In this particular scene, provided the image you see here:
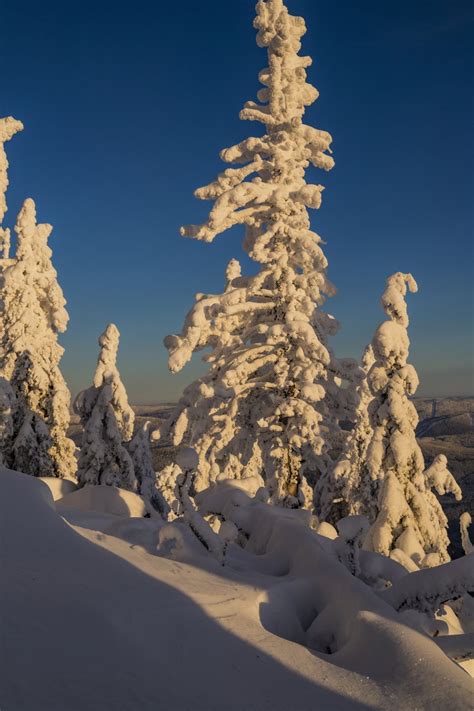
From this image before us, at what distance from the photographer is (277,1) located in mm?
16891

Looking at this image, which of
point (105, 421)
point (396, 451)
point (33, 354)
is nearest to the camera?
point (396, 451)

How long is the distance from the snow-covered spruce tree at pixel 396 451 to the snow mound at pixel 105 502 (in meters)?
5.85

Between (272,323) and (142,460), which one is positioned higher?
(272,323)

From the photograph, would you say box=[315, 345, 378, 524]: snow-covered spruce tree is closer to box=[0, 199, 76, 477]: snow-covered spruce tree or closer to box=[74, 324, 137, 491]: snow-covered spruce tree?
box=[74, 324, 137, 491]: snow-covered spruce tree

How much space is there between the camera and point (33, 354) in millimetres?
21141

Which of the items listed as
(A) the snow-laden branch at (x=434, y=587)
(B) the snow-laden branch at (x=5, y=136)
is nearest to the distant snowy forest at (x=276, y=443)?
(A) the snow-laden branch at (x=434, y=587)

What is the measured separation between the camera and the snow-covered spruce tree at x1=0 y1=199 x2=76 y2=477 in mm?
20859

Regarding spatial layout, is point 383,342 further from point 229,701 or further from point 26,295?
point 26,295

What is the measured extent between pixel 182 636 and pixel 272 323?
12.7 m

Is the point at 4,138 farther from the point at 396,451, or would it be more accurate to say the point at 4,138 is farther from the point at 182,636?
the point at 182,636

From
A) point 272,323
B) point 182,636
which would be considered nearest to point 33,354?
point 272,323

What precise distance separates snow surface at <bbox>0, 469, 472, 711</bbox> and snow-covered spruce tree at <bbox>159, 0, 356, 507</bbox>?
963 centimetres

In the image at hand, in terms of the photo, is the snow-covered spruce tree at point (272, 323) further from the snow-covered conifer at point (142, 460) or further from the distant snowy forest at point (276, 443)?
the snow-covered conifer at point (142, 460)

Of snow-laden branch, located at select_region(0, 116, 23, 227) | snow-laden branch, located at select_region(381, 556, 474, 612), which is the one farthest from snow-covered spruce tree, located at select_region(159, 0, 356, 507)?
snow-laden branch, located at select_region(0, 116, 23, 227)
